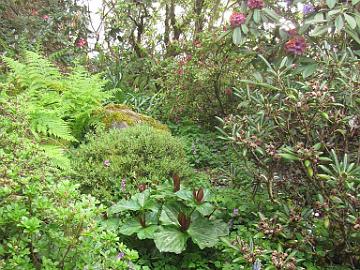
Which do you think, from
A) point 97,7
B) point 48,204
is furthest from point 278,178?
point 97,7

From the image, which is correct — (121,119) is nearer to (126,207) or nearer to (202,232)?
(126,207)

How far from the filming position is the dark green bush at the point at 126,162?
3.37 m

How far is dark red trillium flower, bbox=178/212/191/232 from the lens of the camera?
2.68 meters

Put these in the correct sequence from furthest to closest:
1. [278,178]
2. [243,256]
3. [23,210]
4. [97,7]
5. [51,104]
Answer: [97,7] → [51,104] → [278,178] → [243,256] → [23,210]

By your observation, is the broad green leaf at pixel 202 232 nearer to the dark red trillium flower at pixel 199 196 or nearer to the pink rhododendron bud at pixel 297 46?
the dark red trillium flower at pixel 199 196

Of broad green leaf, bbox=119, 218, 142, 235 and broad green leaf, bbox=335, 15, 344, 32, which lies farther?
broad green leaf, bbox=335, 15, 344, 32

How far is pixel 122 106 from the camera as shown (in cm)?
505

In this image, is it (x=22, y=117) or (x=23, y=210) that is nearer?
(x=23, y=210)

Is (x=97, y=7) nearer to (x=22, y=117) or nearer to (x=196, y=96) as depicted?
(x=196, y=96)

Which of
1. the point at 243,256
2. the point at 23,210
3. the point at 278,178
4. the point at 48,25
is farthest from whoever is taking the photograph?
the point at 48,25

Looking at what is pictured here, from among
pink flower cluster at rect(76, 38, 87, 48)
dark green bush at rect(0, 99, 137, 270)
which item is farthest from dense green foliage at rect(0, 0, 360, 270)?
pink flower cluster at rect(76, 38, 87, 48)

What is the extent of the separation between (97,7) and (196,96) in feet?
13.6

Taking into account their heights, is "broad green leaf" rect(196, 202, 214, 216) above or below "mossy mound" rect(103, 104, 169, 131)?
below

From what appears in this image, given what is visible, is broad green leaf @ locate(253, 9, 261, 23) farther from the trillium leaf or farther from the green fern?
the green fern
